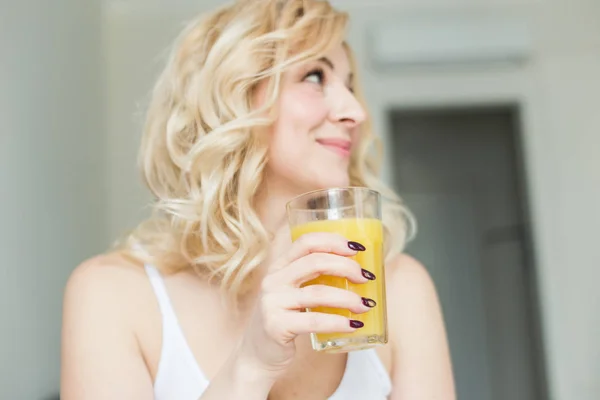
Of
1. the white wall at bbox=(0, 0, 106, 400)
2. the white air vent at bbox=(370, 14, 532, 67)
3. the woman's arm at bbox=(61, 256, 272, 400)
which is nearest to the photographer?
the woman's arm at bbox=(61, 256, 272, 400)

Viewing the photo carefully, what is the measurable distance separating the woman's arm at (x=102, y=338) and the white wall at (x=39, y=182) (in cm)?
26

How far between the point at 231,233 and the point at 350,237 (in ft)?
1.31

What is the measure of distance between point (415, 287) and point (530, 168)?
1.68 metres

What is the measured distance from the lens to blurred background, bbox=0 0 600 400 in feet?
4.71

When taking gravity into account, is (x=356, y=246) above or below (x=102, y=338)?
above

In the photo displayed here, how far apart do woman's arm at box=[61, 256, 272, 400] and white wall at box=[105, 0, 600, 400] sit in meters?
1.41

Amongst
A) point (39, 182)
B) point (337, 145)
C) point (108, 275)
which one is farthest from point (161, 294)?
point (39, 182)

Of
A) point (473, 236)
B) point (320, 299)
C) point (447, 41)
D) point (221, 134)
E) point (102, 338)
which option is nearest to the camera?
point (320, 299)

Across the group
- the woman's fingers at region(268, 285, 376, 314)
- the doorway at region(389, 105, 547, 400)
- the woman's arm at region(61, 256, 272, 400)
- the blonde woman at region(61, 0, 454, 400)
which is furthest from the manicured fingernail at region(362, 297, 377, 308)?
the doorway at region(389, 105, 547, 400)

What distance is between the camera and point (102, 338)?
1018mm

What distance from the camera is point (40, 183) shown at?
151 cm

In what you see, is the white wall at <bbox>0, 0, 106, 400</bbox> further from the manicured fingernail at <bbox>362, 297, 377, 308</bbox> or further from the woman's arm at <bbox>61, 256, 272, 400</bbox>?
the manicured fingernail at <bbox>362, 297, 377, 308</bbox>

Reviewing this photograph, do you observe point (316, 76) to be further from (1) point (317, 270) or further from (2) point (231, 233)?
(1) point (317, 270)

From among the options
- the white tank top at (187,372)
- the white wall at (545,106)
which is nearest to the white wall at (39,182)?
the white tank top at (187,372)
